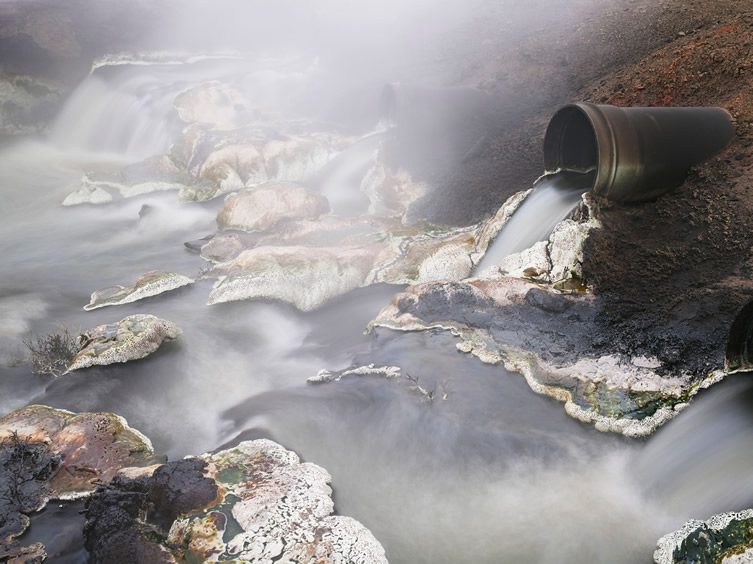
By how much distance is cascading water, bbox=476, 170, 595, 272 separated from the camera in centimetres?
972

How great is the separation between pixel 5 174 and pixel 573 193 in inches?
814

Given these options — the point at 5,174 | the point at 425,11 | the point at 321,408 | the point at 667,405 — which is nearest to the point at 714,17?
the point at 667,405

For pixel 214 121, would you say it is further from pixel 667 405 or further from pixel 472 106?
pixel 667 405

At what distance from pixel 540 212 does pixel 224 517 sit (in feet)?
23.9

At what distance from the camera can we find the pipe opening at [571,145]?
10266 millimetres

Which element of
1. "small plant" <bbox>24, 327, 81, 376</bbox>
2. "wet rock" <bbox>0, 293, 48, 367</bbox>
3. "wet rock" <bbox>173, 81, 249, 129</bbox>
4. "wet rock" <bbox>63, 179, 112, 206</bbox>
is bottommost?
"wet rock" <bbox>0, 293, 48, 367</bbox>

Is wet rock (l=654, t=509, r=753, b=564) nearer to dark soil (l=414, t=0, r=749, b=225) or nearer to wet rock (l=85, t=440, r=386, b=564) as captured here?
wet rock (l=85, t=440, r=386, b=564)

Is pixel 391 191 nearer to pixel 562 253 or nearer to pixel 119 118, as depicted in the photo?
pixel 562 253

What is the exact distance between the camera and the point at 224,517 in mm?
5906

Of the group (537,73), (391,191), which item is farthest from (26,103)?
(537,73)

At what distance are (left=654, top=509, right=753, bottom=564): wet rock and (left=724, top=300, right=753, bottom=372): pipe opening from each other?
202 centimetres

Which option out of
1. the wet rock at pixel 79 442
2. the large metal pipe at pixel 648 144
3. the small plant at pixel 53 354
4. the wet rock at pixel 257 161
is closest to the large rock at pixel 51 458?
the wet rock at pixel 79 442

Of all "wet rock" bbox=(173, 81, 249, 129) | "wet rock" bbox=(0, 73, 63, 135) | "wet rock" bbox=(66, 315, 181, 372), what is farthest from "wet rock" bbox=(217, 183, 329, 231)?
"wet rock" bbox=(0, 73, 63, 135)

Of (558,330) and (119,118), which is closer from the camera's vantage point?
(558,330)
